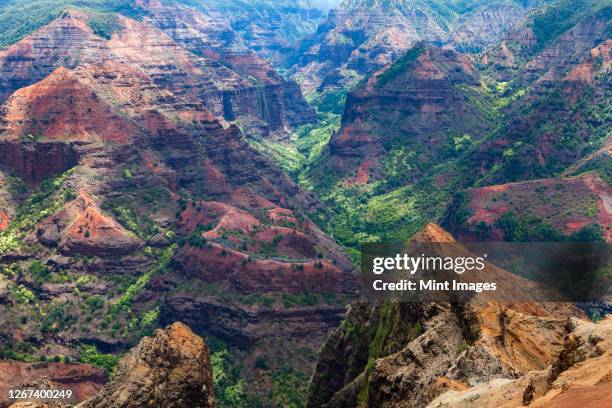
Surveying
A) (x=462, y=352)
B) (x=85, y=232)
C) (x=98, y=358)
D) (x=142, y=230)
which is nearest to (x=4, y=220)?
(x=85, y=232)

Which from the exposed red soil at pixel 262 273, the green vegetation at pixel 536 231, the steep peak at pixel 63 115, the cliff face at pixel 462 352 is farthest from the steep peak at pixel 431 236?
the steep peak at pixel 63 115

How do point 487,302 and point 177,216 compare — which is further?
point 177,216

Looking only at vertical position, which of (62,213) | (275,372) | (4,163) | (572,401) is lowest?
(572,401)

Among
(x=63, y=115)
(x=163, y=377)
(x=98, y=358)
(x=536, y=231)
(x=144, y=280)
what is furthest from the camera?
(x=63, y=115)

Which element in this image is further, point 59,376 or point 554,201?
point 554,201

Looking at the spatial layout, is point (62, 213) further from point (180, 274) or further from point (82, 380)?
point (82, 380)

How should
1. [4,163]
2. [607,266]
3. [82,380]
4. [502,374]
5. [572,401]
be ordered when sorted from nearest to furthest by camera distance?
[572,401], [502,374], [82,380], [607,266], [4,163]

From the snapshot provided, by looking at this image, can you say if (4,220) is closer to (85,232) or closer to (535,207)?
(85,232)

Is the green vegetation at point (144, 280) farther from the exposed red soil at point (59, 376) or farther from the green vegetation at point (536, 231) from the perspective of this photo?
the green vegetation at point (536, 231)

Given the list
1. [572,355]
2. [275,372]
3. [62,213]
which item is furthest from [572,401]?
[62,213]
